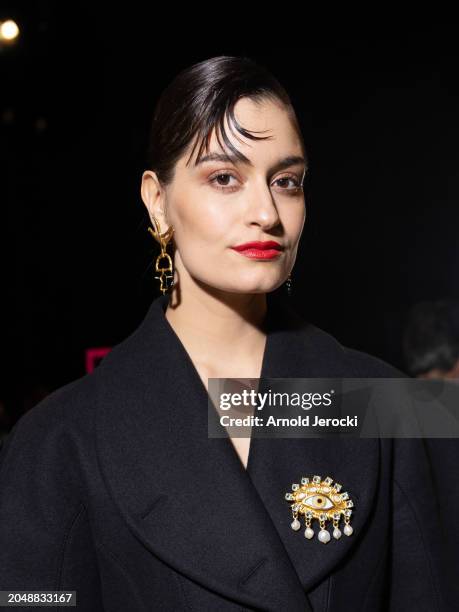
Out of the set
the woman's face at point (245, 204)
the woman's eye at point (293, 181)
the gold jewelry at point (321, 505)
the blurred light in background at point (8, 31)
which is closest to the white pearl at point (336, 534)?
the gold jewelry at point (321, 505)

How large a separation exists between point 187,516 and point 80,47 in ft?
3.58

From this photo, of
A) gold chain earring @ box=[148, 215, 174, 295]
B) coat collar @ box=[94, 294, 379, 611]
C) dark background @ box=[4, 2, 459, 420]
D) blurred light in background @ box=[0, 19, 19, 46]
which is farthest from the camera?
dark background @ box=[4, 2, 459, 420]

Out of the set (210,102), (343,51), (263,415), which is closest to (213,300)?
(263,415)

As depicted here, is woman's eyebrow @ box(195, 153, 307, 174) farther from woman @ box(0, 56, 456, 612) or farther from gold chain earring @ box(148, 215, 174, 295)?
gold chain earring @ box(148, 215, 174, 295)

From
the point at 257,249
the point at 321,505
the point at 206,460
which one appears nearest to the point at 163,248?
the point at 257,249

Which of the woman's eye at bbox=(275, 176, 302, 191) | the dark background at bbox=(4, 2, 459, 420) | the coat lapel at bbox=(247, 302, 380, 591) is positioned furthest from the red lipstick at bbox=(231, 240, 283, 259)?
the dark background at bbox=(4, 2, 459, 420)

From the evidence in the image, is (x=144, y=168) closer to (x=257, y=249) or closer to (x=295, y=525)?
(x=257, y=249)

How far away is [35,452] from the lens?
146cm

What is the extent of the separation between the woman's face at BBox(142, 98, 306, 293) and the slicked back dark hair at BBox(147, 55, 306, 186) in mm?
11

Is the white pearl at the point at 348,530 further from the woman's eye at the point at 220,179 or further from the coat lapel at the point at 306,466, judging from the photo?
the woman's eye at the point at 220,179

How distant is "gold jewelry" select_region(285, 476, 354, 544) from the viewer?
4.61 feet

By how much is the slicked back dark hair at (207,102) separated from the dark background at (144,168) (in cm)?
58

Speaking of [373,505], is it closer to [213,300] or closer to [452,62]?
[213,300]

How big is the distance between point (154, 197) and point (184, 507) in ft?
1.65
